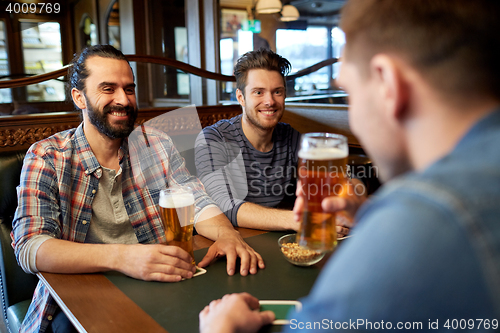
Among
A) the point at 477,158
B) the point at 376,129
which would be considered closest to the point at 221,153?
the point at 376,129

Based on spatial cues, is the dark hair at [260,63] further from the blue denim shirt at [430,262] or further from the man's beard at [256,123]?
the blue denim shirt at [430,262]

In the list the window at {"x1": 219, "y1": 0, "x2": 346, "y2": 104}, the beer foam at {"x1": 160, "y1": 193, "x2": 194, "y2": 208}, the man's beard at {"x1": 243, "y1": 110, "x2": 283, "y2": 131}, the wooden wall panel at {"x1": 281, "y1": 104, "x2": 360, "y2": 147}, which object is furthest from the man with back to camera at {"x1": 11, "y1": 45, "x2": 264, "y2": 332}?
the window at {"x1": 219, "y1": 0, "x2": 346, "y2": 104}

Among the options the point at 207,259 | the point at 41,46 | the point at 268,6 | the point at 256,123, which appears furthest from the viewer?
the point at 41,46

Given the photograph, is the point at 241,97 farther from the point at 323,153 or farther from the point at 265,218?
the point at 323,153

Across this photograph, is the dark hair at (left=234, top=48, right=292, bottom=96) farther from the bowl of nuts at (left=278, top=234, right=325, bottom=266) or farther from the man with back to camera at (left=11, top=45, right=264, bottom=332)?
the bowl of nuts at (left=278, top=234, right=325, bottom=266)

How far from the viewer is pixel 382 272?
37cm

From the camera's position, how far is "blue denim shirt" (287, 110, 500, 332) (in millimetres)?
361

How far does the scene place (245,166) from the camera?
2.17 metres

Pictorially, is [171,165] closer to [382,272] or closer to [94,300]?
[94,300]

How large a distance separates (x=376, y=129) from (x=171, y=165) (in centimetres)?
142

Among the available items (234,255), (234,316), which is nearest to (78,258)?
(234,255)

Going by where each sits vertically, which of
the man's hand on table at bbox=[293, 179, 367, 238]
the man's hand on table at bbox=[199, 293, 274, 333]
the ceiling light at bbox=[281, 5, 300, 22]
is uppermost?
the ceiling light at bbox=[281, 5, 300, 22]

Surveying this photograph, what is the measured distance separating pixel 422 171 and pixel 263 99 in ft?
5.97

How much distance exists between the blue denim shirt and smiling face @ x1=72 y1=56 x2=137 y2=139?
1.49m
